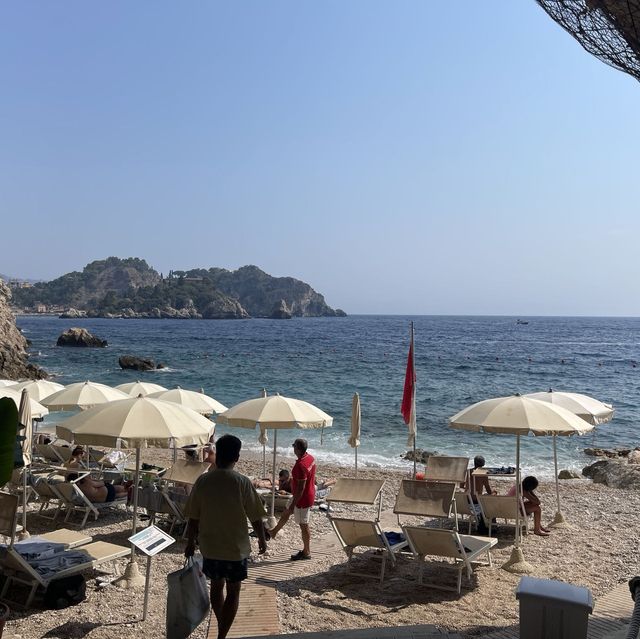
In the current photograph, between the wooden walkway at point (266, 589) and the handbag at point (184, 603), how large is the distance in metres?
0.42

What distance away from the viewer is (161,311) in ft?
624

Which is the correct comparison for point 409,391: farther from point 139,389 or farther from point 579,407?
point 139,389

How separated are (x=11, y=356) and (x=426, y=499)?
35.0m

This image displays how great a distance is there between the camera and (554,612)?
3.64 metres

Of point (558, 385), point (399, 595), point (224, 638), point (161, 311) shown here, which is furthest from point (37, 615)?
point (161, 311)

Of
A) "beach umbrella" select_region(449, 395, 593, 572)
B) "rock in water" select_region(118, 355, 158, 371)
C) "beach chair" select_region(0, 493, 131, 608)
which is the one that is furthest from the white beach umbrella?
"rock in water" select_region(118, 355, 158, 371)

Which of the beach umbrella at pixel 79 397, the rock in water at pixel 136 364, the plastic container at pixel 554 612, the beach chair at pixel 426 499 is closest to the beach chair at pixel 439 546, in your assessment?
the beach chair at pixel 426 499

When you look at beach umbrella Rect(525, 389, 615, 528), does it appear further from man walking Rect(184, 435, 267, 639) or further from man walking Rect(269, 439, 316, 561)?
man walking Rect(184, 435, 267, 639)

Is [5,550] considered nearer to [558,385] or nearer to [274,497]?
[274,497]

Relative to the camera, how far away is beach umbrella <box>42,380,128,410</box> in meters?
11.3

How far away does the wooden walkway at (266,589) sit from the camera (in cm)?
567

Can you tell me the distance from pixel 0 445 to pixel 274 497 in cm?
625

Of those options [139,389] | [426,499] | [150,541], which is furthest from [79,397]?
[426,499]

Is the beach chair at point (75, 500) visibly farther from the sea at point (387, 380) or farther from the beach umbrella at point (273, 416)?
the sea at point (387, 380)
